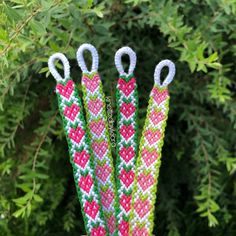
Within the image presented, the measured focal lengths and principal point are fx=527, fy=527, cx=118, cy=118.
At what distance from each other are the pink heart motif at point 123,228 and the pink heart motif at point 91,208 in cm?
4

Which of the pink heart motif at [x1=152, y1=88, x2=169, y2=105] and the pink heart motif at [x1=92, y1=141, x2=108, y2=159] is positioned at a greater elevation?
the pink heart motif at [x1=152, y1=88, x2=169, y2=105]

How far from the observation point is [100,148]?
2.51 ft

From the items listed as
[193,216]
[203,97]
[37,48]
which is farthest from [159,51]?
[193,216]

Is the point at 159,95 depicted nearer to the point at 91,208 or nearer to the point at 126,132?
the point at 126,132

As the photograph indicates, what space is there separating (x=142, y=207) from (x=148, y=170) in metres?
0.05

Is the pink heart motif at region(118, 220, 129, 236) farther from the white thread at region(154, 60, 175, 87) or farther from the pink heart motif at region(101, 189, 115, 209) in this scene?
the white thread at region(154, 60, 175, 87)

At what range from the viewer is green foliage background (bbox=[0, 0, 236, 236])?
112 cm

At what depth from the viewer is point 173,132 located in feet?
4.63

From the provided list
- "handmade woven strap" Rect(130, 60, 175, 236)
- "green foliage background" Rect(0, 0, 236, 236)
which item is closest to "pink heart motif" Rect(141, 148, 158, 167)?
"handmade woven strap" Rect(130, 60, 175, 236)

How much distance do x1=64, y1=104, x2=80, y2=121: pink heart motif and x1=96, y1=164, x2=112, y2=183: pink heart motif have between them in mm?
88

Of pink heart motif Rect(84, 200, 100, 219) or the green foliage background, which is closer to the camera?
pink heart motif Rect(84, 200, 100, 219)

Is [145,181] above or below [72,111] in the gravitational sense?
below

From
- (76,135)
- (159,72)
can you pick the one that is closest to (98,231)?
(76,135)

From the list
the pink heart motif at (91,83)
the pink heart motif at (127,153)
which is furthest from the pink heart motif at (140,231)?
the pink heart motif at (91,83)
